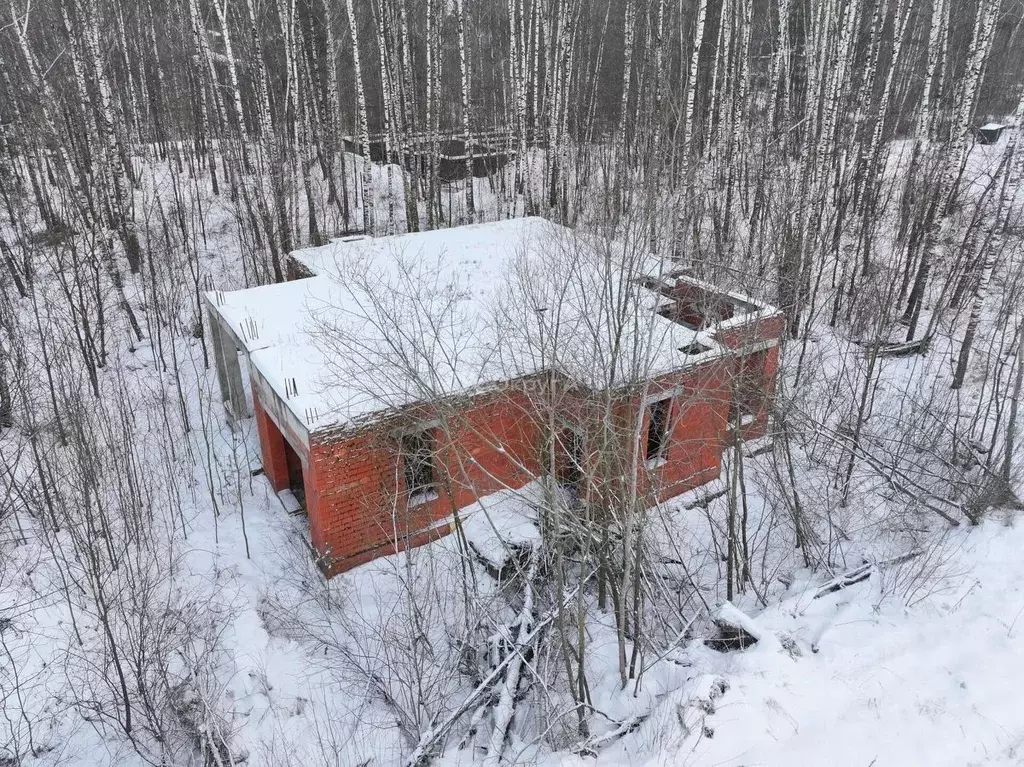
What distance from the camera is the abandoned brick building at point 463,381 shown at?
822 cm

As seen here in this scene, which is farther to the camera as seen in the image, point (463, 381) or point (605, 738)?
point (463, 381)

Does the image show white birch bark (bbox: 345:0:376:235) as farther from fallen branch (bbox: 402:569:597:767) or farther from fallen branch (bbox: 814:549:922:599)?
fallen branch (bbox: 814:549:922:599)

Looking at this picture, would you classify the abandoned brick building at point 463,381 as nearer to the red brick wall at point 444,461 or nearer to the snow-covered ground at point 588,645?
the red brick wall at point 444,461

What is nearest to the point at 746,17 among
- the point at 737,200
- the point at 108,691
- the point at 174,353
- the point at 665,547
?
the point at 737,200

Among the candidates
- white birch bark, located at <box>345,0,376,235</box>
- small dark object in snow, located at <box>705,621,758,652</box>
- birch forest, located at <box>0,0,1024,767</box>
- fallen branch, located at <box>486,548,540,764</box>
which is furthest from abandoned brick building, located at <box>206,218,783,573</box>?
white birch bark, located at <box>345,0,376,235</box>

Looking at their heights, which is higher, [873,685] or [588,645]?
[873,685]

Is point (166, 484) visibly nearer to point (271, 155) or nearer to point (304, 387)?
point (304, 387)

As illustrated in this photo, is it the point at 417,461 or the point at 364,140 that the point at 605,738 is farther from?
the point at 364,140

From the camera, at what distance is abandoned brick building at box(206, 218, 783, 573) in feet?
27.0

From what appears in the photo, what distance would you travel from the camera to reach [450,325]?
Answer: 10578 millimetres

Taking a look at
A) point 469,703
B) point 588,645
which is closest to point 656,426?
point 588,645

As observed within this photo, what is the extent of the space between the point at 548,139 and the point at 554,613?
16.7 meters

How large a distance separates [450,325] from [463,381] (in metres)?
1.40

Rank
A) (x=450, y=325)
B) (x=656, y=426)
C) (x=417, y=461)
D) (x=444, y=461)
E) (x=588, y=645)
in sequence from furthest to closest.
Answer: (x=656, y=426), (x=450, y=325), (x=444, y=461), (x=417, y=461), (x=588, y=645)
